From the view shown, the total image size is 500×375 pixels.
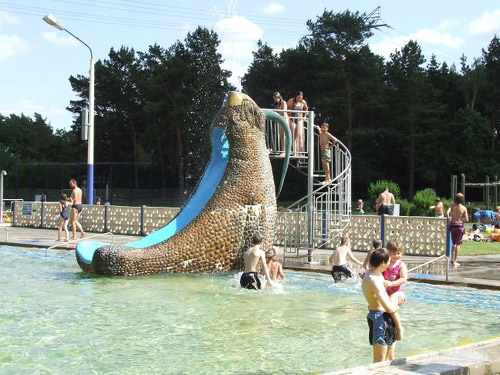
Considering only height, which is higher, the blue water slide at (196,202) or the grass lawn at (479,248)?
the blue water slide at (196,202)

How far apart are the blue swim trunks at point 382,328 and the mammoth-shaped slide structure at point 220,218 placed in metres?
7.55

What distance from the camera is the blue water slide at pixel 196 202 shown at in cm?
1395

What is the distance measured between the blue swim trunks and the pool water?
1025 mm

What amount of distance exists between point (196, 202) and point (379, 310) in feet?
29.5

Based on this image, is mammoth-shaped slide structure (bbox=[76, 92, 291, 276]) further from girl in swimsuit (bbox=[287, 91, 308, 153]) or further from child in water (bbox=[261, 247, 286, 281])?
girl in swimsuit (bbox=[287, 91, 308, 153])

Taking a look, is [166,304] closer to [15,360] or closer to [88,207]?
[15,360]

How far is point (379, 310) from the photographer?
627 cm

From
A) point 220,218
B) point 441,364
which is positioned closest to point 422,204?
point 220,218

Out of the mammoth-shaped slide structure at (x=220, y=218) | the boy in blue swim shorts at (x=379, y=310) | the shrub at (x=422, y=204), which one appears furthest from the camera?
the shrub at (x=422, y=204)

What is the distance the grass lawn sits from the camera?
63.0 feet

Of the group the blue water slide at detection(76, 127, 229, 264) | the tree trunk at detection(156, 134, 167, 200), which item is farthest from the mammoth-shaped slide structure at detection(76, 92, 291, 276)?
the tree trunk at detection(156, 134, 167, 200)

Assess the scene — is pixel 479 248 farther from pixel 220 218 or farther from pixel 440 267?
pixel 220 218

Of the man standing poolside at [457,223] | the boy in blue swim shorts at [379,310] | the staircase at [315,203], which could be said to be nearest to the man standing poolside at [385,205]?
the staircase at [315,203]

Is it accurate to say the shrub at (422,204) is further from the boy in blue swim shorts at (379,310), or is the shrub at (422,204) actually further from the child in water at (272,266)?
the boy in blue swim shorts at (379,310)
